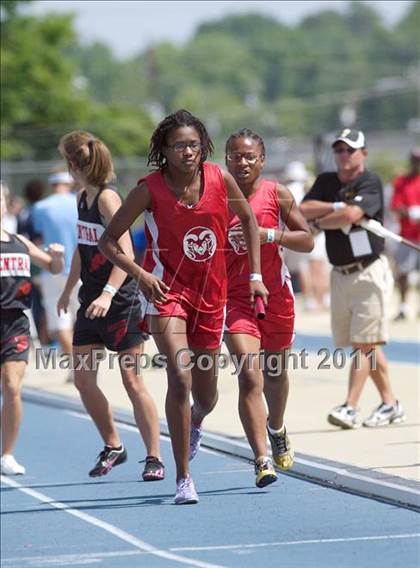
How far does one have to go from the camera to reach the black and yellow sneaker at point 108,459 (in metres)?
→ 10.5

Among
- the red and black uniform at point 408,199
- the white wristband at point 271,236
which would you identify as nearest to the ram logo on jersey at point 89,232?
the white wristband at point 271,236

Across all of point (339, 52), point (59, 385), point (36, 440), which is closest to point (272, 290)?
point (36, 440)

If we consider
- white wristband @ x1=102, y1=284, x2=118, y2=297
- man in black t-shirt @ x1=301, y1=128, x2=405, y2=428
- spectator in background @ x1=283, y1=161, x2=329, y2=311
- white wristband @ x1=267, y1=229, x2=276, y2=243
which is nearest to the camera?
white wristband @ x1=267, y1=229, x2=276, y2=243

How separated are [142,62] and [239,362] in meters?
144

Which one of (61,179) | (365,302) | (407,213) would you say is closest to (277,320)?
(365,302)

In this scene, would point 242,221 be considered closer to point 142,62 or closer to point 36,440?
point 36,440

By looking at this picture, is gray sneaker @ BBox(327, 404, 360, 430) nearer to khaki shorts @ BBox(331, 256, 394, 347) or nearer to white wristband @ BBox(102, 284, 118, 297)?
khaki shorts @ BBox(331, 256, 394, 347)

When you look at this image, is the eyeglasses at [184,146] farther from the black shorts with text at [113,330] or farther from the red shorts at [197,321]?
the black shorts with text at [113,330]

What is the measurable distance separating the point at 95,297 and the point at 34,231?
7714 millimetres

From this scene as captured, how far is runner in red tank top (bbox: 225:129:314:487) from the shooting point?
8859mm

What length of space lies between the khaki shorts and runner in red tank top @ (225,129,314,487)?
2623mm

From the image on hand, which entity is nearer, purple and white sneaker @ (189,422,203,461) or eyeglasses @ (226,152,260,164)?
eyeglasses @ (226,152,260,164)

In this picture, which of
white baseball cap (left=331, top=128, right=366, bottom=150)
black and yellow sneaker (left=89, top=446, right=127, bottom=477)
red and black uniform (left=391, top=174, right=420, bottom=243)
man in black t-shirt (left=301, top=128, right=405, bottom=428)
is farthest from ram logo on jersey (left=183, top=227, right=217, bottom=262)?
red and black uniform (left=391, top=174, right=420, bottom=243)

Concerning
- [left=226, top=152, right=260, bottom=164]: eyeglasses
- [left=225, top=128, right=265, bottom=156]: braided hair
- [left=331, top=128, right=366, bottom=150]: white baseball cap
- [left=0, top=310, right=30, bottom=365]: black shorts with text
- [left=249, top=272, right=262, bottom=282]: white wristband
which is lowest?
[left=0, top=310, right=30, bottom=365]: black shorts with text
